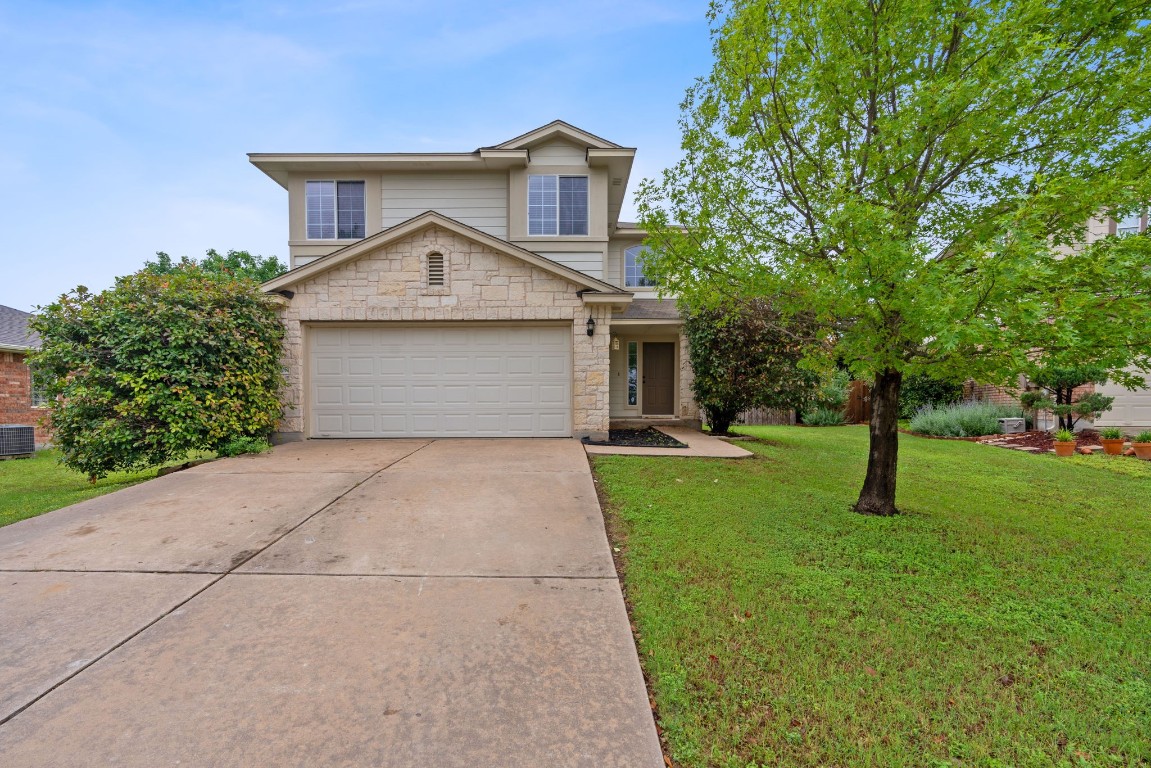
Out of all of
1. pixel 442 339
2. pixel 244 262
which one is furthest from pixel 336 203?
pixel 244 262

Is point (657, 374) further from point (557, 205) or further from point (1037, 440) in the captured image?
point (1037, 440)

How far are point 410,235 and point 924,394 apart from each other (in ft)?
50.5

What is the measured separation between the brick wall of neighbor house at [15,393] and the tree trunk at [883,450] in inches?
715

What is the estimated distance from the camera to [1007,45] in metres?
3.67

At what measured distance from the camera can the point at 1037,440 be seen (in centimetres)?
1088

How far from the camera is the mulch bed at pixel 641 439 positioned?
9.14 meters

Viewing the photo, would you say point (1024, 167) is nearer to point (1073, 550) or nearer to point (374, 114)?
point (1073, 550)

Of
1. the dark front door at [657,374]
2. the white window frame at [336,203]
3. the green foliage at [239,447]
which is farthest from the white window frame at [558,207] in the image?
the green foliage at [239,447]

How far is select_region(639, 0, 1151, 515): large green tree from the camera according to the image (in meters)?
3.13

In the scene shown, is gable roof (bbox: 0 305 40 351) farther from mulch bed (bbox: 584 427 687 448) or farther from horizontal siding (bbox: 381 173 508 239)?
mulch bed (bbox: 584 427 687 448)

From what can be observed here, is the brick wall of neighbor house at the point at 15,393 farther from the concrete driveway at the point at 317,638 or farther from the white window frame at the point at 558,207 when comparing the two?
the white window frame at the point at 558,207

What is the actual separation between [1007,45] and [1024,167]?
1101 mm

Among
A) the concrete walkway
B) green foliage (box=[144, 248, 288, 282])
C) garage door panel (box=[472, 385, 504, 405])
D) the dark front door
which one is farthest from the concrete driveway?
green foliage (box=[144, 248, 288, 282])

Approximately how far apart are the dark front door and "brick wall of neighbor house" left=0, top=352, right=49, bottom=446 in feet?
51.3
